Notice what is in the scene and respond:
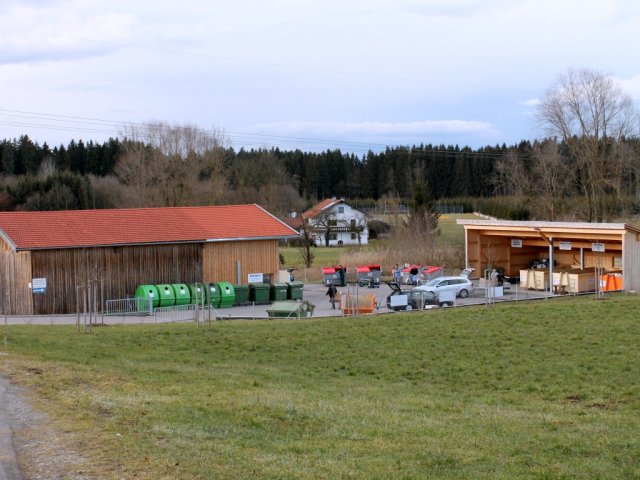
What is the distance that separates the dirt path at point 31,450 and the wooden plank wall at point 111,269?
23.8 m

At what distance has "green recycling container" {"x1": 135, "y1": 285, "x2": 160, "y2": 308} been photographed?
36.7 meters

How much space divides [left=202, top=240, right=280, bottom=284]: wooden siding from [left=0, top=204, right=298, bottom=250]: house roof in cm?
56

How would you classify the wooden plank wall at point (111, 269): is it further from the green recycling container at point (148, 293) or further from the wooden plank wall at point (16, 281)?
the green recycling container at point (148, 293)

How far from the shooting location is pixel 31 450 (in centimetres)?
943

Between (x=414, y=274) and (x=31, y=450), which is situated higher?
(x=31, y=450)

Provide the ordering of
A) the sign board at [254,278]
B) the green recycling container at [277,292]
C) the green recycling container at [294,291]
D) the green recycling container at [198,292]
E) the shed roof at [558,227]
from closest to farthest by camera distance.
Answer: the green recycling container at [198,292], the shed roof at [558,227], the green recycling container at [277,292], the green recycling container at [294,291], the sign board at [254,278]

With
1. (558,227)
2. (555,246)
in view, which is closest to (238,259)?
(558,227)

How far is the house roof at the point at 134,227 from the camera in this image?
36.2m

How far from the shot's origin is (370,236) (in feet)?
334

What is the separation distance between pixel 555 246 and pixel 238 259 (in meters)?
19.5

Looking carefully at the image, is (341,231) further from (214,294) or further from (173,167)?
(214,294)

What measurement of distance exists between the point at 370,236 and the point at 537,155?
34.0m

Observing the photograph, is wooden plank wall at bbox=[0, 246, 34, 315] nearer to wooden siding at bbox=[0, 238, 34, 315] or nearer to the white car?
wooden siding at bbox=[0, 238, 34, 315]

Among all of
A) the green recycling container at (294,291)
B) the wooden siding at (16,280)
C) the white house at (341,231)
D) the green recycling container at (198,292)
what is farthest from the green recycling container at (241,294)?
the white house at (341,231)
